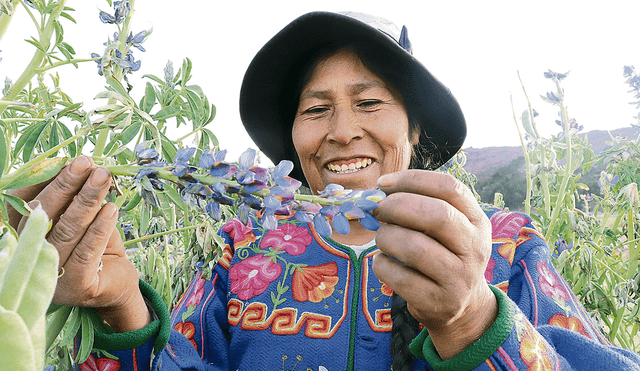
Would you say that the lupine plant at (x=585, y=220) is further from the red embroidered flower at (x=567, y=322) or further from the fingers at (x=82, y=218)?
the fingers at (x=82, y=218)

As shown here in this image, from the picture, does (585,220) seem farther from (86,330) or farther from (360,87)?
(86,330)

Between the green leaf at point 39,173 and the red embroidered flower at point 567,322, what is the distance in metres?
1.14

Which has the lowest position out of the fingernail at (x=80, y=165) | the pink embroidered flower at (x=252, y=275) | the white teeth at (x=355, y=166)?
the pink embroidered flower at (x=252, y=275)

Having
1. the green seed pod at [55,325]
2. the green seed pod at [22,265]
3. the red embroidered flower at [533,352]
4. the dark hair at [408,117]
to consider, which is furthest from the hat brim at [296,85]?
the green seed pod at [22,265]

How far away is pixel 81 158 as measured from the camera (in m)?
0.60

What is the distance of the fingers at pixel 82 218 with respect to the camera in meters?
0.60

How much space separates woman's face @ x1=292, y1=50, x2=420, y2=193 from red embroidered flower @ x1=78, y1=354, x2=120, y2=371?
76 centimetres

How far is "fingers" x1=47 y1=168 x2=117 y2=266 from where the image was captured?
598 millimetres

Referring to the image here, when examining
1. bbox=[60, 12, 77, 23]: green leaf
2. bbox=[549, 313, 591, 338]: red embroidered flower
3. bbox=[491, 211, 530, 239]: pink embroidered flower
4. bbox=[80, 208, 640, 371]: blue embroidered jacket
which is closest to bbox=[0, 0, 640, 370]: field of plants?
bbox=[60, 12, 77, 23]: green leaf

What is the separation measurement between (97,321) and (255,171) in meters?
0.51

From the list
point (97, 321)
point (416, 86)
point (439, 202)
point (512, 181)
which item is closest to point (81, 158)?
point (97, 321)

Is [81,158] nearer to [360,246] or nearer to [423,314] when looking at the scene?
[423,314]

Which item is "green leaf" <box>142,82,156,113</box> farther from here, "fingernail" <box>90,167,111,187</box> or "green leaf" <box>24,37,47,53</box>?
"fingernail" <box>90,167,111,187</box>

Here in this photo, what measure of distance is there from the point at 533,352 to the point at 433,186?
1.31 feet
